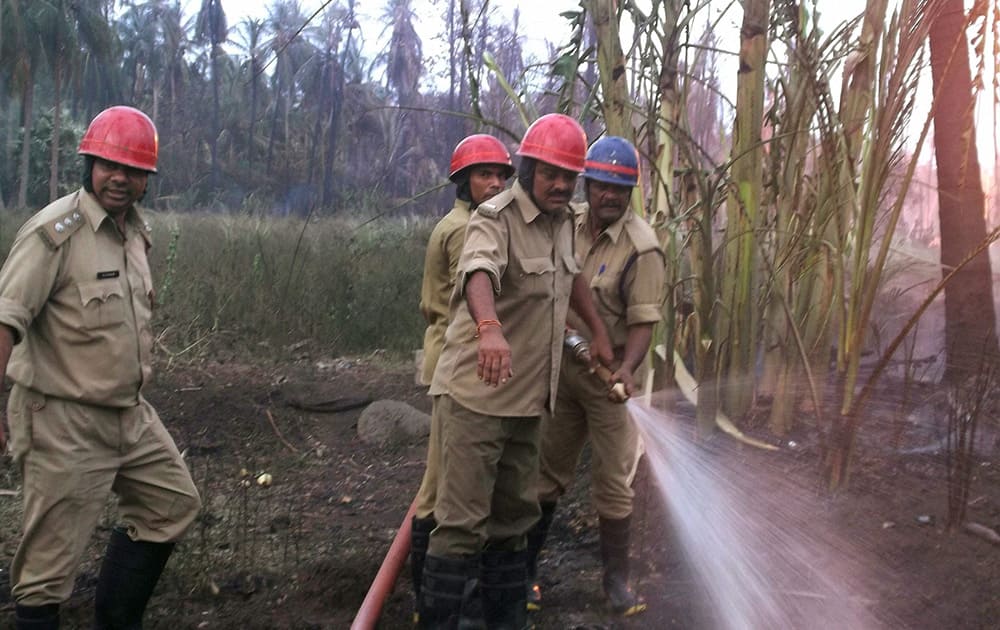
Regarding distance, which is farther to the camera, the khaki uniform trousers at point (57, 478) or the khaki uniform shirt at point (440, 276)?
the khaki uniform shirt at point (440, 276)

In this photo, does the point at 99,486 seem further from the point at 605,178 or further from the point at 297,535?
the point at 605,178

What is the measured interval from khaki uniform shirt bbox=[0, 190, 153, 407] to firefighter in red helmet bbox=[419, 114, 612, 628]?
1.10 meters

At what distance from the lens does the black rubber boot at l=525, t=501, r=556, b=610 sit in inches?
174

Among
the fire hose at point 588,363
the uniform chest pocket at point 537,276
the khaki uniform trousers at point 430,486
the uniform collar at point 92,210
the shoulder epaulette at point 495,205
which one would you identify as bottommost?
the khaki uniform trousers at point 430,486

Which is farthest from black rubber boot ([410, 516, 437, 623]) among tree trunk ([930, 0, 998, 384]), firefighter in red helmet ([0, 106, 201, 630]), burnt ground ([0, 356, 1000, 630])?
tree trunk ([930, 0, 998, 384])

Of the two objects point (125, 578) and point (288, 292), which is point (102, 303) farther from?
point (288, 292)

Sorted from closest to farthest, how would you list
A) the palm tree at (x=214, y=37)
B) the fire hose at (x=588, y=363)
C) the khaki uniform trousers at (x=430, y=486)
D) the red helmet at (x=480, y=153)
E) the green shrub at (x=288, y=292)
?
the fire hose at (x=588, y=363)
the khaki uniform trousers at (x=430, y=486)
the red helmet at (x=480, y=153)
the green shrub at (x=288, y=292)
the palm tree at (x=214, y=37)

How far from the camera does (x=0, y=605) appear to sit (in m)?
4.19

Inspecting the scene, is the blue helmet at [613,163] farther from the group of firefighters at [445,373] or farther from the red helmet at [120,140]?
the red helmet at [120,140]

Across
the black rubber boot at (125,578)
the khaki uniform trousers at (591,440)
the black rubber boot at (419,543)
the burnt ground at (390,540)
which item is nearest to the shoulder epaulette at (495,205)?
the khaki uniform trousers at (591,440)

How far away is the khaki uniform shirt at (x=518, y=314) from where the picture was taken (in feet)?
11.8

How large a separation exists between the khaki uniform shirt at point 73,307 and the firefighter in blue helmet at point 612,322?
1.75 meters

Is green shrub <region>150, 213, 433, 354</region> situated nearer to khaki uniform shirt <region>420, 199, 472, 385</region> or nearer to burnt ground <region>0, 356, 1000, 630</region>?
burnt ground <region>0, 356, 1000, 630</region>

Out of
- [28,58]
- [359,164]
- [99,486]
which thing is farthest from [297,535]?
[359,164]
